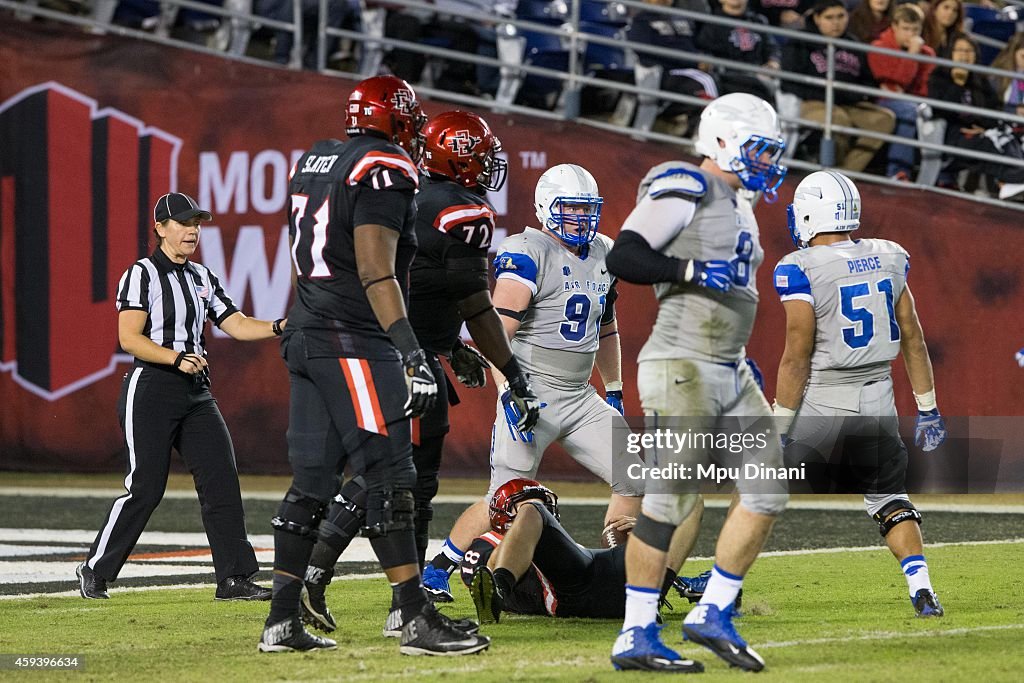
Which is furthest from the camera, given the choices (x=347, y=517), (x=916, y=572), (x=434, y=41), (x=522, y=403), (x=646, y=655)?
(x=434, y=41)

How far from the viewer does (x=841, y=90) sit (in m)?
12.4

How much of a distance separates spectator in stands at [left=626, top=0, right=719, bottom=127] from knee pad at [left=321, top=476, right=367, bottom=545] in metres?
7.34

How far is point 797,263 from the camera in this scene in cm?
602

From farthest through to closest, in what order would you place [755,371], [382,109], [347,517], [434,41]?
[434,41] → [755,371] → [347,517] → [382,109]

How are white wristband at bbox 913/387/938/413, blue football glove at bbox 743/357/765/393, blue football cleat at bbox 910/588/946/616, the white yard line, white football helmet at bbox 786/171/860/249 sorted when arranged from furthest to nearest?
the white yard line → white wristband at bbox 913/387/938/413 → white football helmet at bbox 786/171/860/249 → blue football cleat at bbox 910/588/946/616 → blue football glove at bbox 743/357/765/393

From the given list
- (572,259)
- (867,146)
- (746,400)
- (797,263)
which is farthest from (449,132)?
(867,146)

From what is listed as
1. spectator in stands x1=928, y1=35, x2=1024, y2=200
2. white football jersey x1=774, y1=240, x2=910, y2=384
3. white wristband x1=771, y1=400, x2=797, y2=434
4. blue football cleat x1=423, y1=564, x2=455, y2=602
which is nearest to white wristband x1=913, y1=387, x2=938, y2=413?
white football jersey x1=774, y1=240, x2=910, y2=384

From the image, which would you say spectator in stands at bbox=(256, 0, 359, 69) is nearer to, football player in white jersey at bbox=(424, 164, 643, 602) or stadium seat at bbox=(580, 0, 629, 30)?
stadium seat at bbox=(580, 0, 629, 30)

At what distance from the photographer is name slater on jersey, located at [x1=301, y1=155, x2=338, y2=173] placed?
5.28m

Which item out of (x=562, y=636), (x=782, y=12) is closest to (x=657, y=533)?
(x=562, y=636)

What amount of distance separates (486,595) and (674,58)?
7.49 m

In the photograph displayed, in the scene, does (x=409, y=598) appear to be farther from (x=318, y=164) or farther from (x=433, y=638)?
(x=318, y=164)

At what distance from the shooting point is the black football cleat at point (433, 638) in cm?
515

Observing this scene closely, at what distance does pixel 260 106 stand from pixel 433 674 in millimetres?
9045
